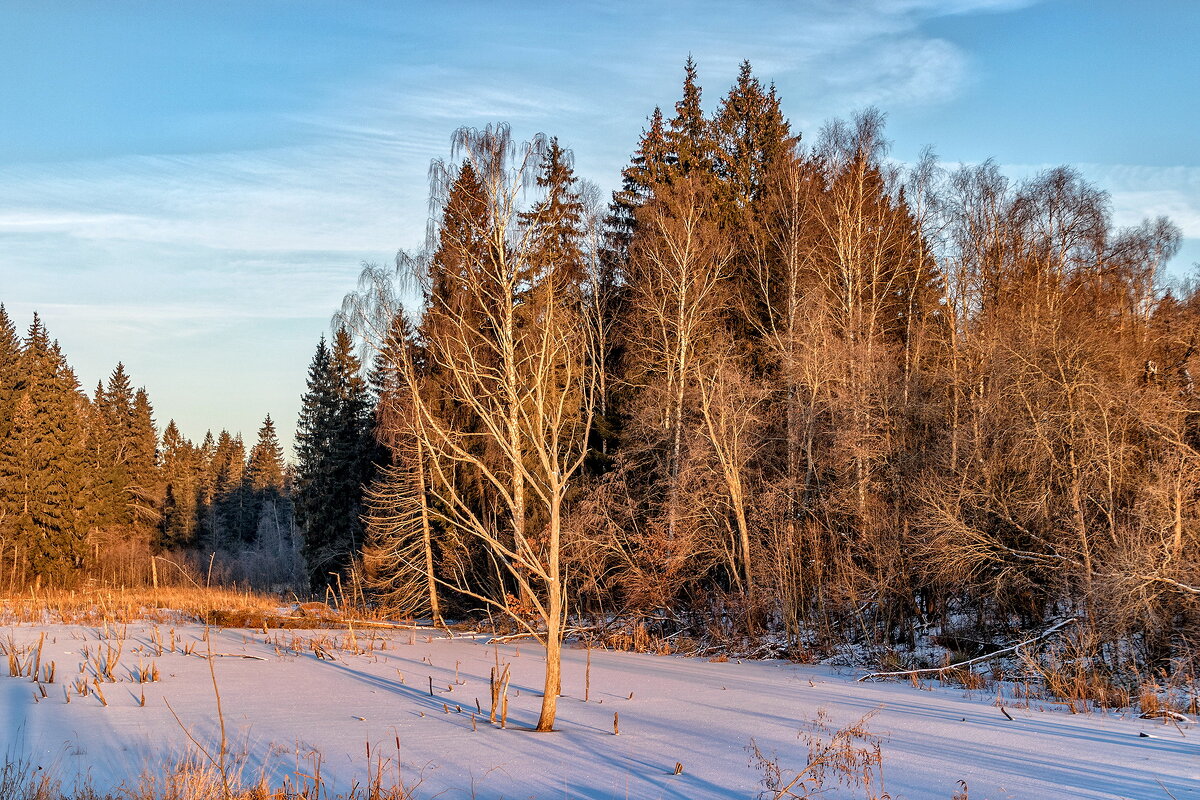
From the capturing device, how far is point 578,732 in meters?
10.3

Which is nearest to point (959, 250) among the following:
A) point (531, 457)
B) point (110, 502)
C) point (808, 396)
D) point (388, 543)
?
point (808, 396)

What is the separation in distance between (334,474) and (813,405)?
25.4 m

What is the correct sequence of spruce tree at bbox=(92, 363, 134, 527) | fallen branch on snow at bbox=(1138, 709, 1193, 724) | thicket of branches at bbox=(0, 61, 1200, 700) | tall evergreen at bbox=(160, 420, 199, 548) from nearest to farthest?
fallen branch on snow at bbox=(1138, 709, 1193, 724)
thicket of branches at bbox=(0, 61, 1200, 700)
spruce tree at bbox=(92, 363, 134, 527)
tall evergreen at bbox=(160, 420, 199, 548)

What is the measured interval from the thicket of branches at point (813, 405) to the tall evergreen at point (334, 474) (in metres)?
11.2

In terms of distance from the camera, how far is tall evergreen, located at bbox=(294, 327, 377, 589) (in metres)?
38.7

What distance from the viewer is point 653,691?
558 inches

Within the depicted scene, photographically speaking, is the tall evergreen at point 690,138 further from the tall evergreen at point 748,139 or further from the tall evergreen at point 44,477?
the tall evergreen at point 44,477

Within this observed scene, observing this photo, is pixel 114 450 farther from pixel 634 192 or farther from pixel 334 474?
pixel 634 192

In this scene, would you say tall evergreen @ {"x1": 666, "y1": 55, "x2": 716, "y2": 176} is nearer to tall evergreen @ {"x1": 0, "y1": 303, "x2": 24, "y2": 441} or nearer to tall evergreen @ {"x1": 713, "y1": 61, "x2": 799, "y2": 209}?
tall evergreen @ {"x1": 713, "y1": 61, "x2": 799, "y2": 209}

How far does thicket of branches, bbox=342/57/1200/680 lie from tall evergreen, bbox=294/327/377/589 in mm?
11195

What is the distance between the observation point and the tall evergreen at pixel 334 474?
38656 mm

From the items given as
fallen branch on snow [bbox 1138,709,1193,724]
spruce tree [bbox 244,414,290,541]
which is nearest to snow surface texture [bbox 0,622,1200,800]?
fallen branch on snow [bbox 1138,709,1193,724]

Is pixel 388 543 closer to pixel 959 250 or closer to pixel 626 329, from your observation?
pixel 626 329

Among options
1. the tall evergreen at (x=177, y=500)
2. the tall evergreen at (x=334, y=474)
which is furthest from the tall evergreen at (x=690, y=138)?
the tall evergreen at (x=177, y=500)
